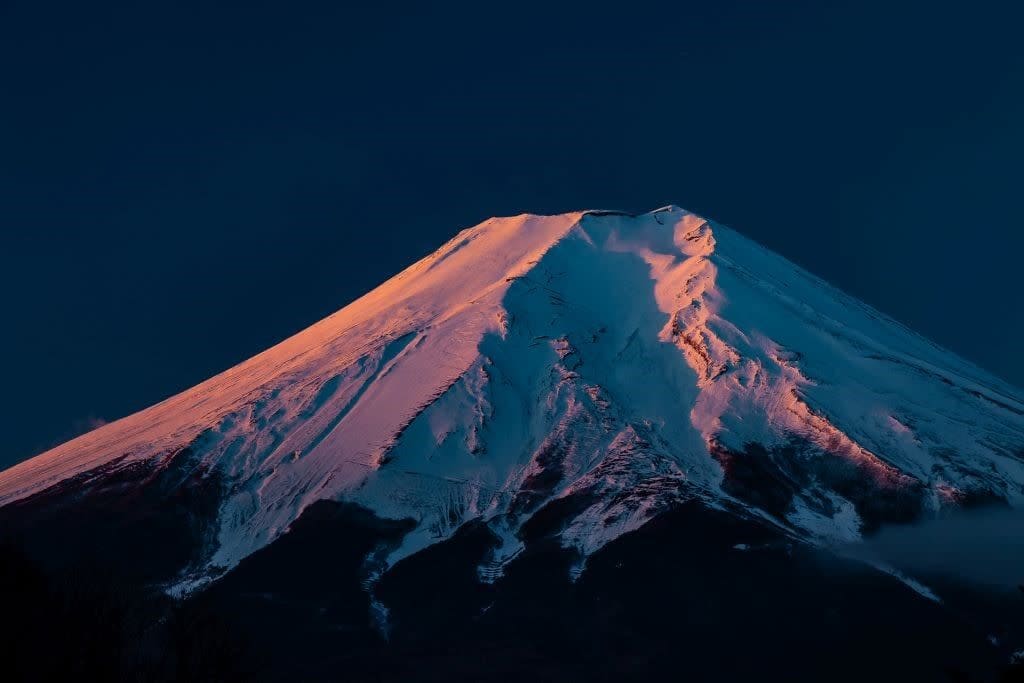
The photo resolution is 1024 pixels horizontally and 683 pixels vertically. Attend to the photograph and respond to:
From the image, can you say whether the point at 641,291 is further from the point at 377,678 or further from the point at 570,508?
the point at 377,678

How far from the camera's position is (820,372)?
11225 cm

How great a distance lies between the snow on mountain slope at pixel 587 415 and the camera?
313 feet

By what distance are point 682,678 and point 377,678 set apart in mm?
16934

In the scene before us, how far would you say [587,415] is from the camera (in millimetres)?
106688

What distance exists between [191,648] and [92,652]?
3948 millimetres

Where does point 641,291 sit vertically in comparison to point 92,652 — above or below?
above

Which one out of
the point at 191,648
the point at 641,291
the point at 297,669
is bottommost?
the point at 297,669

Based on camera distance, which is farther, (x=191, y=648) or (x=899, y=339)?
(x=899, y=339)

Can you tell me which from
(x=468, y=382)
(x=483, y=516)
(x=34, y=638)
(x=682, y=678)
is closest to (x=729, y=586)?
(x=682, y=678)

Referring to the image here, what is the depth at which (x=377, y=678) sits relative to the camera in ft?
249

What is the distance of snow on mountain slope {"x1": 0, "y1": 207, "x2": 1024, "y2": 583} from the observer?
313 feet

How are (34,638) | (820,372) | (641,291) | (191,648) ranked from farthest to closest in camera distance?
1. (641,291)
2. (820,372)
3. (191,648)
4. (34,638)

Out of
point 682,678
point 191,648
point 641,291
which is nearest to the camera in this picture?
point 191,648

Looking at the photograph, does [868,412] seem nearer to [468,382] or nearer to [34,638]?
[468,382]
